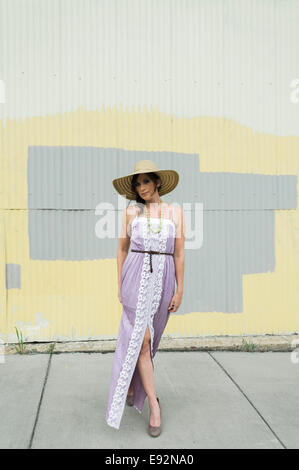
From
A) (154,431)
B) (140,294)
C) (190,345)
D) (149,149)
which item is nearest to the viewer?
(154,431)

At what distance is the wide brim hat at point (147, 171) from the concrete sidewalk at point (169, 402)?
161 cm

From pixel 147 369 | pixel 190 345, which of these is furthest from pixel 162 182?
pixel 190 345

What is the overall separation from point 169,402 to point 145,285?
1027 millimetres

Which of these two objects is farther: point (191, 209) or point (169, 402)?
point (191, 209)

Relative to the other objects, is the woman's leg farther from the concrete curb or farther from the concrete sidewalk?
the concrete curb

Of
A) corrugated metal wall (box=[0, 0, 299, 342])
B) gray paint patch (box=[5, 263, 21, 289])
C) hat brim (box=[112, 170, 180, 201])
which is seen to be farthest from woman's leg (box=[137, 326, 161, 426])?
gray paint patch (box=[5, 263, 21, 289])

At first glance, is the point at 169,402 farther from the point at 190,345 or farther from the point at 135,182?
the point at 135,182

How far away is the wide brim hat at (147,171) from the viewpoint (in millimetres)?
2861

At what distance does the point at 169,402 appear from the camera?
320 cm

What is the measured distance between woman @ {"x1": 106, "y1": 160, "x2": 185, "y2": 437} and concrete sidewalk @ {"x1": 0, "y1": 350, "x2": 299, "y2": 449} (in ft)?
0.59

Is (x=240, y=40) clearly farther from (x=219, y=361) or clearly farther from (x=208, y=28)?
(x=219, y=361)

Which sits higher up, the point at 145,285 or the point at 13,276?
the point at 145,285

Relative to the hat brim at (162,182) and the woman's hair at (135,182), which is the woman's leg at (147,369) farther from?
the hat brim at (162,182)

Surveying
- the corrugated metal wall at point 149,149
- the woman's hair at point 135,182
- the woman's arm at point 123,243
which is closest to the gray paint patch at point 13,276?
the corrugated metal wall at point 149,149
